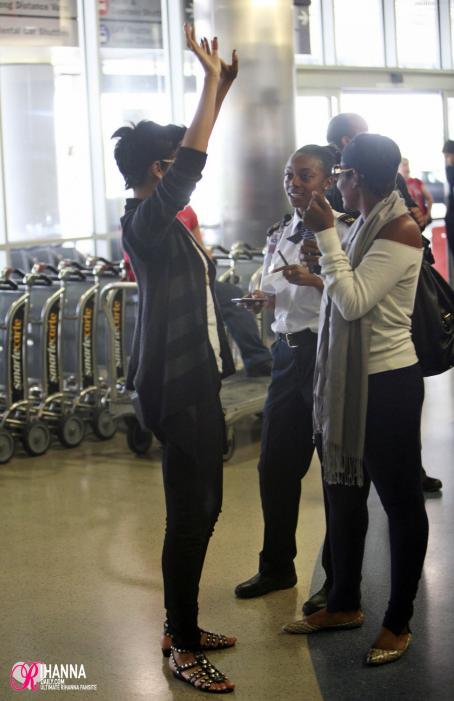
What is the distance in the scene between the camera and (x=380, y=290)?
323 centimetres

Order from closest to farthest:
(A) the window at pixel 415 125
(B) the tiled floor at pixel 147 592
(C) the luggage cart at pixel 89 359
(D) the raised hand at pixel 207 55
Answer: (D) the raised hand at pixel 207 55
(B) the tiled floor at pixel 147 592
(C) the luggage cart at pixel 89 359
(A) the window at pixel 415 125

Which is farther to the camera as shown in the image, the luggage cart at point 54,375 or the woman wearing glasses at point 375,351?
the luggage cart at point 54,375


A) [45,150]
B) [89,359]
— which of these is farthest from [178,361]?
[45,150]

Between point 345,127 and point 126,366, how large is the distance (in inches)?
118

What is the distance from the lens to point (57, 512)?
18.2ft

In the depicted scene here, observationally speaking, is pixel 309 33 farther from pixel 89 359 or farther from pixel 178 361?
pixel 178 361

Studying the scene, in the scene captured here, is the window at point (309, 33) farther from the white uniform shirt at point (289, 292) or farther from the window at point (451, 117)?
the white uniform shirt at point (289, 292)

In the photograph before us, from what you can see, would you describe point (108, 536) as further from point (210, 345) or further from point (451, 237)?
point (451, 237)

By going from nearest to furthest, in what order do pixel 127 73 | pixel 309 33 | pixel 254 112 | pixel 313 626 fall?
1. pixel 313 626
2. pixel 254 112
3. pixel 127 73
4. pixel 309 33

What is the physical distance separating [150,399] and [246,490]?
2.62 metres

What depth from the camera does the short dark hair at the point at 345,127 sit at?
4621 millimetres

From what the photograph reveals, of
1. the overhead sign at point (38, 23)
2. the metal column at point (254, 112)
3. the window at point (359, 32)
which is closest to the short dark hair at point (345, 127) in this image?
the metal column at point (254, 112)

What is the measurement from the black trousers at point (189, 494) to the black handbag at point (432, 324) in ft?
2.27

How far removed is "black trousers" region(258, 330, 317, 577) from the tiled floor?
231 mm
